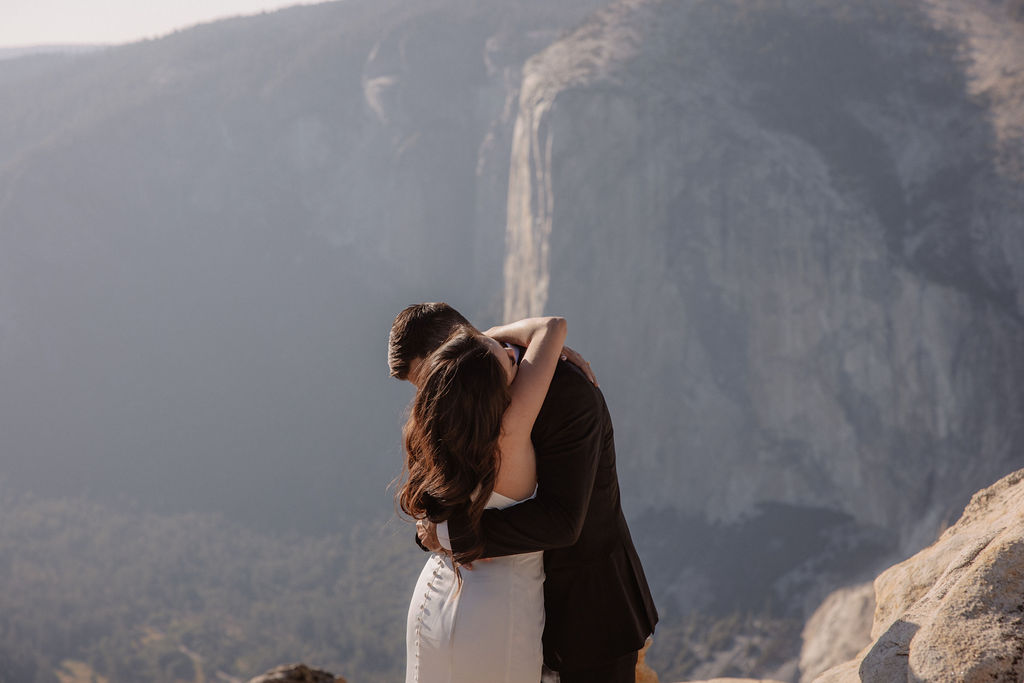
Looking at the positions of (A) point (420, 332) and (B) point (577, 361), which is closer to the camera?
(A) point (420, 332)

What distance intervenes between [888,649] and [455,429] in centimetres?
152

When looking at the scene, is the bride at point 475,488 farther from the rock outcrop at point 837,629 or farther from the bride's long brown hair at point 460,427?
the rock outcrop at point 837,629

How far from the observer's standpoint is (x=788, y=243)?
794 inches

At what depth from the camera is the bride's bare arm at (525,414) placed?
5.59 feet

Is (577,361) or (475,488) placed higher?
(577,361)

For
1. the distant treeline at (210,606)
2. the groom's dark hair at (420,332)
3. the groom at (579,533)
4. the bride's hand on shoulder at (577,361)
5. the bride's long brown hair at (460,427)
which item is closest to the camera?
the bride's long brown hair at (460,427)

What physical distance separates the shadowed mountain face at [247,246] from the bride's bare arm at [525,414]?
3088cm

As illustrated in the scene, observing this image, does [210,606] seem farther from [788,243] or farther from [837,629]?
[788,243]

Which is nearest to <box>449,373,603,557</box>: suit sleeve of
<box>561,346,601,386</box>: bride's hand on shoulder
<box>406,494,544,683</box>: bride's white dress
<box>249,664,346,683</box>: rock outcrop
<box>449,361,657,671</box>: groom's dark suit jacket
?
<box>449,361,657,671</box>: groom's dark suit jacket

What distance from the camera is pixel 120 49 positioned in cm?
5206

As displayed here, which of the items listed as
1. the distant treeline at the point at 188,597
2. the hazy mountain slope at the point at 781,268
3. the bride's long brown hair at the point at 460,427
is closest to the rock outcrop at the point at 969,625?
the bride's long brown hair at the point at 460,427

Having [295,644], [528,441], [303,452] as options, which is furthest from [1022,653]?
[303,452]

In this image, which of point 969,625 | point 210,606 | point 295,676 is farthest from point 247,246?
point 969,625

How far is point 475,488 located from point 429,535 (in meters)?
0.24
